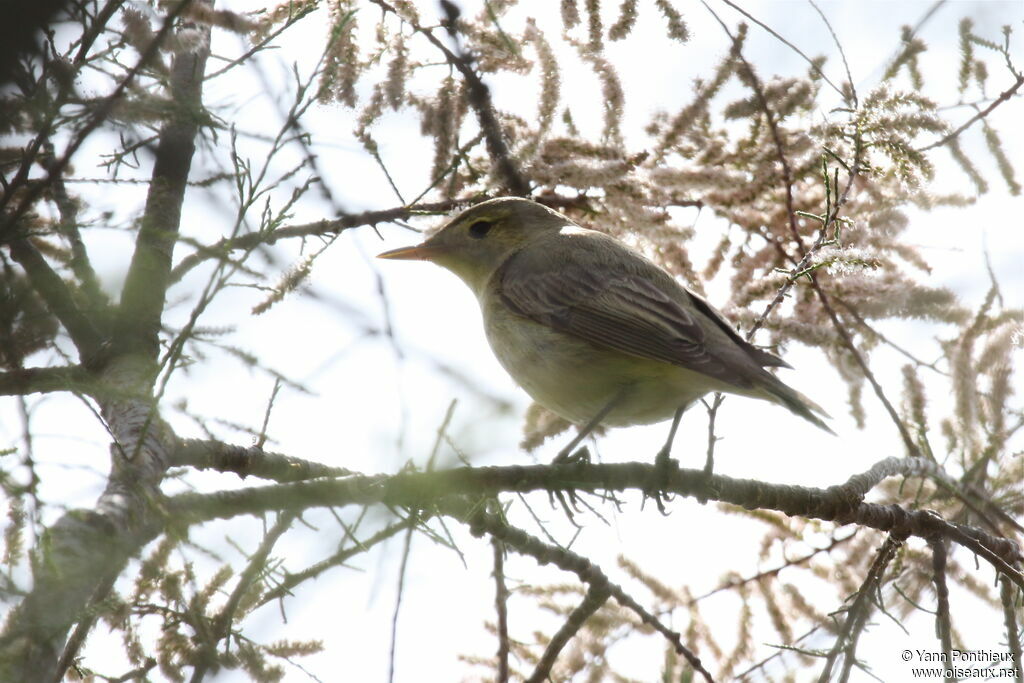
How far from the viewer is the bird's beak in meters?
5.05

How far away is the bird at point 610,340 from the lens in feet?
12.4

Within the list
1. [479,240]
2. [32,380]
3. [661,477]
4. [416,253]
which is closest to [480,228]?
[479,240]

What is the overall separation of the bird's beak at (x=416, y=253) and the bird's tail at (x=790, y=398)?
207 centimetres

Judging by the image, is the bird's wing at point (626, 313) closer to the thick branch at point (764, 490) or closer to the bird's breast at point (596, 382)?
the bird's breast at point (596, 382)

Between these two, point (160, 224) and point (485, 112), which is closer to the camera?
point (160, 224)

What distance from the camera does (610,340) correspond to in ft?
13.1

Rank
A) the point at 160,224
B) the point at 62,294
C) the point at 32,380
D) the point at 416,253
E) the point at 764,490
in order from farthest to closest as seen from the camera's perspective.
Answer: the point at 416,253 → the point at 764,490 → the point at 160,224 → the point at 62,294 → the point at 32,380

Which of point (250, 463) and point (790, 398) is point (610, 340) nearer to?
point (790, 398)

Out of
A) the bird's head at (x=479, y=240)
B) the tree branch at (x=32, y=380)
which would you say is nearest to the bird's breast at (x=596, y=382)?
the bird's head at (x=479, y=240)

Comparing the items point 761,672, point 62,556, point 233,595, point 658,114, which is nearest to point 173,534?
point 62,556

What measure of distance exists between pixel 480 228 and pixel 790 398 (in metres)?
2.08

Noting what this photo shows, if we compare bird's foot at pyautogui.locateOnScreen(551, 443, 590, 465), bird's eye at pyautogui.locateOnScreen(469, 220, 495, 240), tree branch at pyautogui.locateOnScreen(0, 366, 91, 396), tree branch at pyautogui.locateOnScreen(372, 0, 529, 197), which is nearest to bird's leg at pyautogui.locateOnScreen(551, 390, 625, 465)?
bird's foot at pyautogui.locateOnScreen(551, 443, 590, 465)

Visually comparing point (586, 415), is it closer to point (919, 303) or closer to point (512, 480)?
point (512, 480)

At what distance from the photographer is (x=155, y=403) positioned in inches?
79.1
